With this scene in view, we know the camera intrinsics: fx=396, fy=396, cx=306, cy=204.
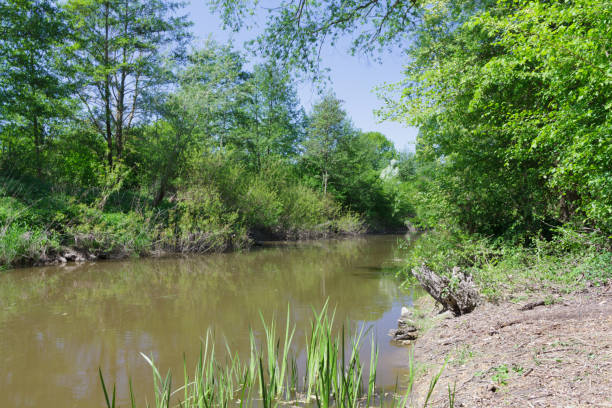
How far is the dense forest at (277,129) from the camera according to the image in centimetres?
538

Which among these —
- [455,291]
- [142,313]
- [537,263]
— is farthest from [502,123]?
[142,313]

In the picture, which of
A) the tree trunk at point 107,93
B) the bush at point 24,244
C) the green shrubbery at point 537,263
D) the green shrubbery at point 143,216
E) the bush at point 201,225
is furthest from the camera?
the tree trunk at point 107,93

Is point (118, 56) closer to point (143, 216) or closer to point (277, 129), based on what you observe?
point (143, 216)

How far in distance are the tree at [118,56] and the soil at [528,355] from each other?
18.8 metres

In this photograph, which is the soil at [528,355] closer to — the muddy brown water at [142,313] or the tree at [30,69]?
the muddy brown water at [142,313]

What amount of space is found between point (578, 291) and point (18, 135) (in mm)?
19873

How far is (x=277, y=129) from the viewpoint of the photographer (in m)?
32.6

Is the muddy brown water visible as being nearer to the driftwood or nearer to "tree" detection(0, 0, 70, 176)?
the driftwood

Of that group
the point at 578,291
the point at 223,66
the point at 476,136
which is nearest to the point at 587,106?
the point at 578,291

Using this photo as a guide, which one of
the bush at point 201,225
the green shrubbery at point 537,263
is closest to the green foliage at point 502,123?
the green shrubbery at point 537,263

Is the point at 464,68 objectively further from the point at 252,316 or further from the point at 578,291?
the point at 252,316

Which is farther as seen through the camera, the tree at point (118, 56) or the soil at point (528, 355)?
the tree at point (118, 56)

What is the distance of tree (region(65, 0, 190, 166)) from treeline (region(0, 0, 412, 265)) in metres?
0.06

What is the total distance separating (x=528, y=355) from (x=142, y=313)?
6131mm
